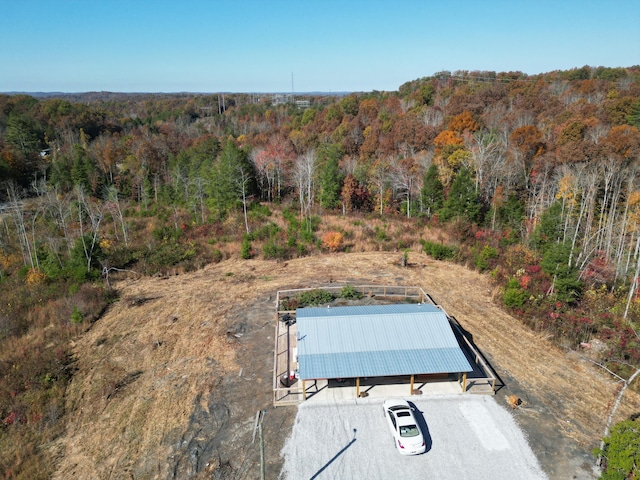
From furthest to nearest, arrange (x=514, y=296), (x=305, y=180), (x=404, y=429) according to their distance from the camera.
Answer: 1. (x=305, y=180)
2. (x=514, y=296)
3. (x=404, y=429)

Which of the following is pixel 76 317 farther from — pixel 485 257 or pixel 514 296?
pixel 485 257

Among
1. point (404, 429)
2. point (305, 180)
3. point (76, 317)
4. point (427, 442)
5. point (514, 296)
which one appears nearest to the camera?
point (404, 429)

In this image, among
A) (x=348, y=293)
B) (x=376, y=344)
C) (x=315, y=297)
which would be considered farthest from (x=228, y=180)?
(x=376, y=344)

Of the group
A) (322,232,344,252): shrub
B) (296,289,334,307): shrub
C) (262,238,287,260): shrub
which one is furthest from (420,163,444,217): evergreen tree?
(296,289,334,307): shrub

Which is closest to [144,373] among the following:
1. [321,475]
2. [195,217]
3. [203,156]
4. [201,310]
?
[201,310]

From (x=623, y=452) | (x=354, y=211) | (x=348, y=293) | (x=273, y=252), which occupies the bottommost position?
(x=273, y=252)

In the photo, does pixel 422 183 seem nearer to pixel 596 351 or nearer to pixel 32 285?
pixel 596 351

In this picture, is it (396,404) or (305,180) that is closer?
(396,404)
